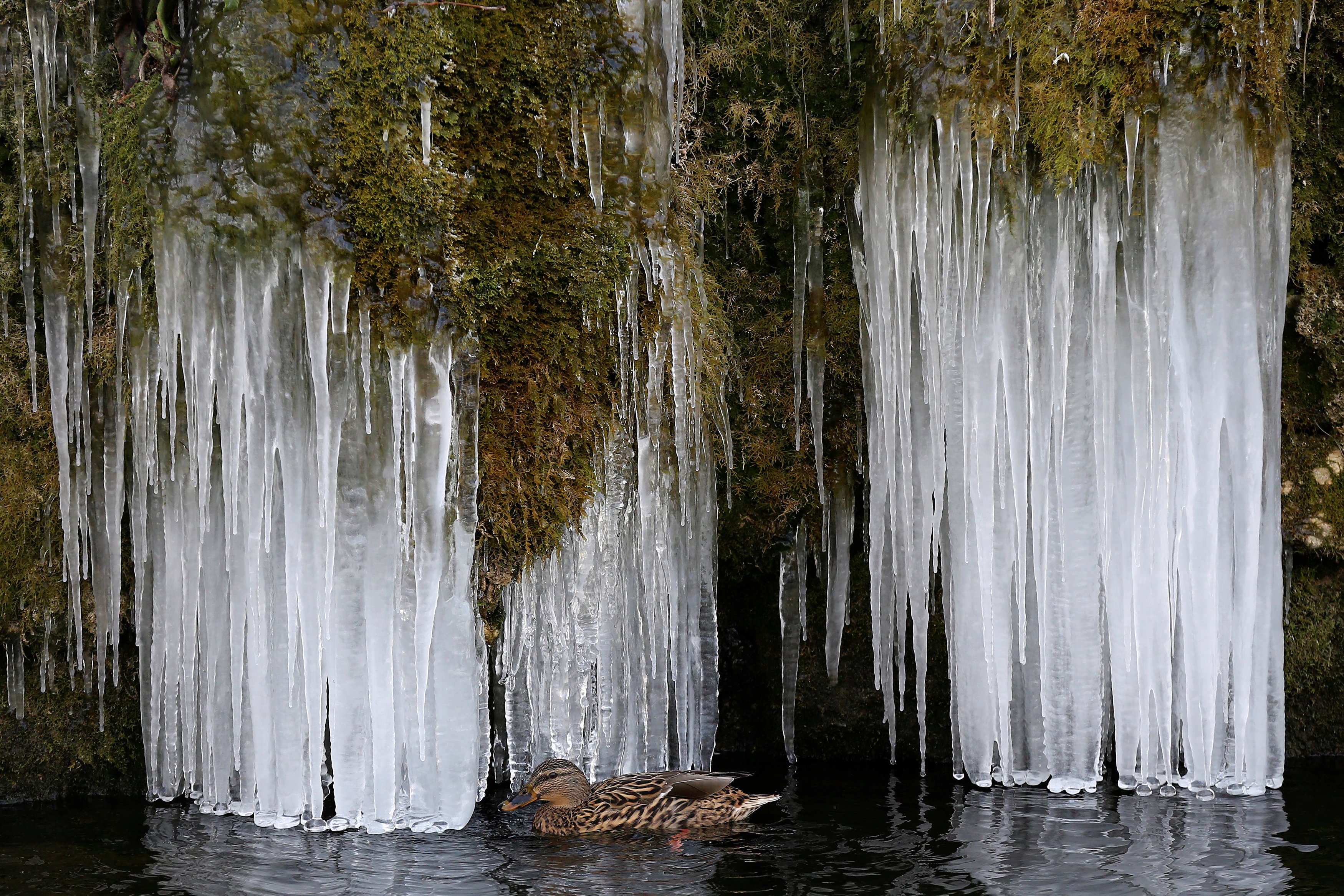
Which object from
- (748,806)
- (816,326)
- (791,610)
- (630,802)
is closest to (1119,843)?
(748,806)

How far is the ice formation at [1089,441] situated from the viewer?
536 centimetres

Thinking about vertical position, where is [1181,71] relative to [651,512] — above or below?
above

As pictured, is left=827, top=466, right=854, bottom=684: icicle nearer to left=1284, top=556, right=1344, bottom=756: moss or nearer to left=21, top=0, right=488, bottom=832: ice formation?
left=21, top=0, right=488, bottom=832: ice formation

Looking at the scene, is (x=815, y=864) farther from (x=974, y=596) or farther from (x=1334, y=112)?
(x=1334, y=112)

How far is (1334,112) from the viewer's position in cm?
621

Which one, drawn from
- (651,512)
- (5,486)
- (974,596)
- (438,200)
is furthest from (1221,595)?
(5,486)

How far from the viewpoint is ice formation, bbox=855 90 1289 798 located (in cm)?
536

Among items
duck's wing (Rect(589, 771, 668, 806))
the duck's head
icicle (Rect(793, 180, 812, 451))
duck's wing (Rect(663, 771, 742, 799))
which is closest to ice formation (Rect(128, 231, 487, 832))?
the duck's head

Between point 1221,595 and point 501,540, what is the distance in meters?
3.40

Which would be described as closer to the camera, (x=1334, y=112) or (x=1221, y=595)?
(x=1221, y=595)

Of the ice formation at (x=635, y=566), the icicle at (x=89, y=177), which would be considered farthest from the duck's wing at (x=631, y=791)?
the icicle at (x=89, y=177)

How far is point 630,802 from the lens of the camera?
523cm

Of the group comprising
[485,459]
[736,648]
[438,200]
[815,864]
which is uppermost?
[438,200]

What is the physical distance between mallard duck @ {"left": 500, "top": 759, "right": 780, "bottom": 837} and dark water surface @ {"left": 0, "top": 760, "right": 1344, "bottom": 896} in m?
0.07
